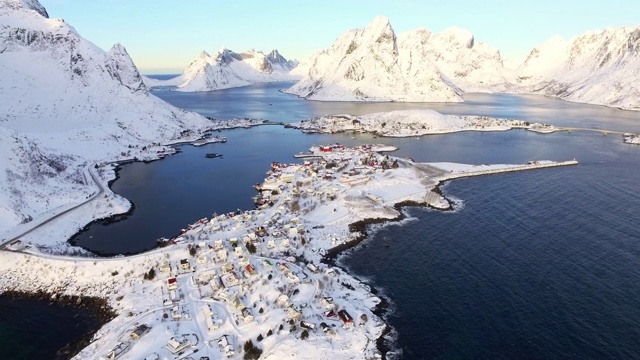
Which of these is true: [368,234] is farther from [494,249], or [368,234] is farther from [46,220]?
[46,220]

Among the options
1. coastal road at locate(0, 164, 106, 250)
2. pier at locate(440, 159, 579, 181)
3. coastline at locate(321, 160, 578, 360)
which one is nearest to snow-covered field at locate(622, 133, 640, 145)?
pier at locate(440, 159, 579, 181)

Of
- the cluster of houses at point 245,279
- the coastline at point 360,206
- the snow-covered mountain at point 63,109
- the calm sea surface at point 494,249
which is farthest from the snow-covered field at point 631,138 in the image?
the snow-covered mountain at point 63,109

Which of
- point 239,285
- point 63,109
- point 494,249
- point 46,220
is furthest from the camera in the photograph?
point 63,109

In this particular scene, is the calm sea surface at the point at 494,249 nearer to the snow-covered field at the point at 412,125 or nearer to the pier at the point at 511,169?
the pier at the point at 511,169

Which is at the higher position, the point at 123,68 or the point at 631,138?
the point at 123,68

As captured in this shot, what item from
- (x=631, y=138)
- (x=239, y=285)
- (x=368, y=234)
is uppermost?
(x=631, y=138)

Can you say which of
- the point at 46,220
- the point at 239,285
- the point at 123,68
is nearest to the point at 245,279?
the point at 239,285

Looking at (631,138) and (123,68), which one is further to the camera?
(123,68)

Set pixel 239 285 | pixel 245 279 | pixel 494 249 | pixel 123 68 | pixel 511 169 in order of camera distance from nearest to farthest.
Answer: pixel 239 285 < pixel 245 279 < pixel 494 249 < pixel 511 169 < pixel 123 68
